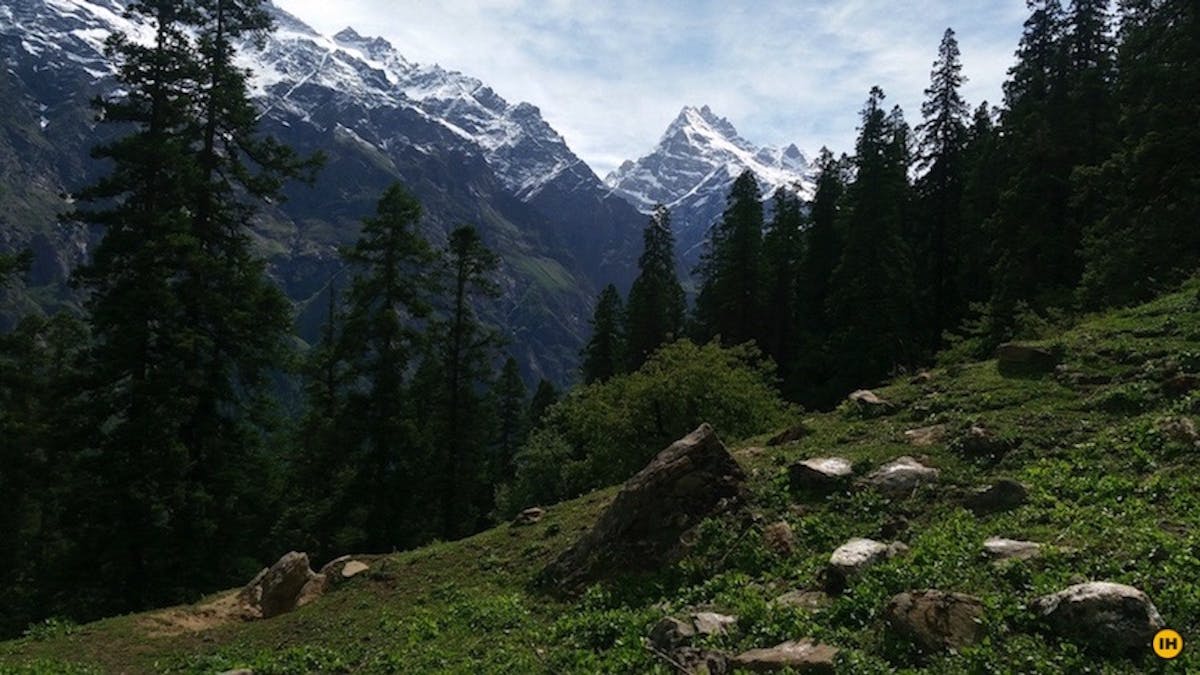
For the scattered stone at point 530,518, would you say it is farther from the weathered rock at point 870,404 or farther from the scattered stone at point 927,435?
the scattered stone at point 927,435

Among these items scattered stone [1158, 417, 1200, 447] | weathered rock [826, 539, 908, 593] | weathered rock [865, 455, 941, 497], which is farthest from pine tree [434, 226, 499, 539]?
scattered stone [1158, 417, 1200, 447]

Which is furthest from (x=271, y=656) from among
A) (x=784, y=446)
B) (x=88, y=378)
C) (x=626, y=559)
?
(x=88, y=378)

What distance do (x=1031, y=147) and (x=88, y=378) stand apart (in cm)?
3884

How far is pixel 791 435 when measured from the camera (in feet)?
59.8

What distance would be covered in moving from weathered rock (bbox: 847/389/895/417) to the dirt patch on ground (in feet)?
48.9

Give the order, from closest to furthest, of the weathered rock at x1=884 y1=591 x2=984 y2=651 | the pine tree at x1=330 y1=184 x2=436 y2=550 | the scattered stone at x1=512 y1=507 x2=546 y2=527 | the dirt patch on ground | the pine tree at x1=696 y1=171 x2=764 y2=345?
the weathered rock at x1=884 y1=591 x2=984 y2=651 < the dirt patch on ground < the scattered stone at x1=512 y1=507 x2=546 y2=527 < the pine tree at x1=330 y1=184 x2=436 y2=550 < the pine tree at x1=696 y1=171 x2=764 y2=345

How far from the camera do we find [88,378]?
23234mm

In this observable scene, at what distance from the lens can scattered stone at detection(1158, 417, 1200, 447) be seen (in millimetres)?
11406

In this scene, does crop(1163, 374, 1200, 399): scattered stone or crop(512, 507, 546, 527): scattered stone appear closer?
crop(1163, 374, 1200, 399): scattered stone

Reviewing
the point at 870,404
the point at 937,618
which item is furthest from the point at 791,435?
the point at 937,618

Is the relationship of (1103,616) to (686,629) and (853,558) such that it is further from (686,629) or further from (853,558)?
(686,629)

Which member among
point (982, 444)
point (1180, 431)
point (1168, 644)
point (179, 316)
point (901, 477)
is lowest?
point (1168, 644)

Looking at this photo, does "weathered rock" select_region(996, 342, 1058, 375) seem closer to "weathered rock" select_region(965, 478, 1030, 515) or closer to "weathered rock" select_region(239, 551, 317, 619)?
"weathered rock" select_region(965, 478, 1030, 515)

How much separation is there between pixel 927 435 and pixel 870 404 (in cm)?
312
